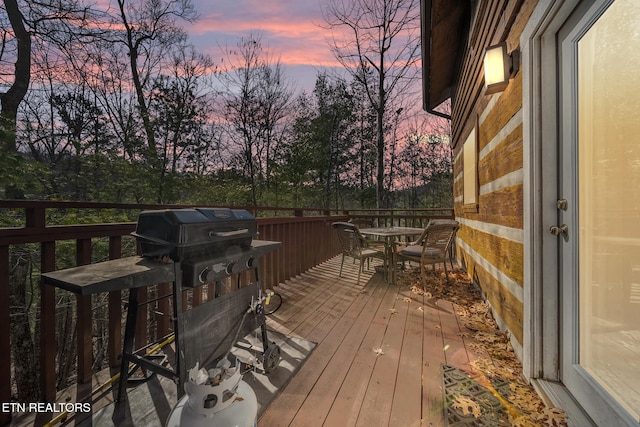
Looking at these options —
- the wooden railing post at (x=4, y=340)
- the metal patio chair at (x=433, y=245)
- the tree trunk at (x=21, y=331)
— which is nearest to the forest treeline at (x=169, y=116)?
the tree trunk at (x=21, y=331)

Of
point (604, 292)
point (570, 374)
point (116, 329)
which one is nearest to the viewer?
point (604, 292)

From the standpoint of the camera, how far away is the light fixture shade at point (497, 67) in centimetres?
192

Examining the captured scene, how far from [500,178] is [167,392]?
112 inches

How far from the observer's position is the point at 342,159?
560 inches

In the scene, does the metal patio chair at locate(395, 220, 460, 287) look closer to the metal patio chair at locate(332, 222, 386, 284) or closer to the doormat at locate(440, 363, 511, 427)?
the metal patio chair at locate(332, 222, 386, 284)

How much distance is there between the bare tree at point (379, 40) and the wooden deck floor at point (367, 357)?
21.2 ft

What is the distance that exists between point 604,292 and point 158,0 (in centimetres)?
1264

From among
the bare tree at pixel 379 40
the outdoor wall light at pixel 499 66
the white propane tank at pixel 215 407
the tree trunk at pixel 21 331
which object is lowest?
the tree trunk at pixel 21 331

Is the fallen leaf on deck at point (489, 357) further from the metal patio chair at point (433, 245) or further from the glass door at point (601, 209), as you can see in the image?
the metal patio chair at point (433, 245)

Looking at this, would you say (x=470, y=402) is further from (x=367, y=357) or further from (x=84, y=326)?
(x=84, y=326)

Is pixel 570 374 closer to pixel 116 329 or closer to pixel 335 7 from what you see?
pixel 116 329

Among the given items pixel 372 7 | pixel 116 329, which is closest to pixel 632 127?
pixel 116 329

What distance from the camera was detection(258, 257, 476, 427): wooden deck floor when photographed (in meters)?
1.38

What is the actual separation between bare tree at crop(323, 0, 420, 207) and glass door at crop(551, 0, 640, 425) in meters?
7.66
